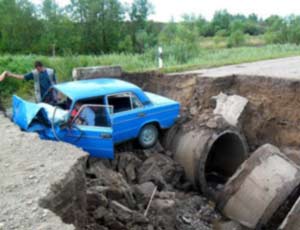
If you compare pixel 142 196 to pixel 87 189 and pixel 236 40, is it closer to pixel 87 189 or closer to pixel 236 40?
pixel 87 189

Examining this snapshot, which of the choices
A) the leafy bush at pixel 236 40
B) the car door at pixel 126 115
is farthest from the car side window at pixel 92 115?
the leafy bush at pixel 236 40

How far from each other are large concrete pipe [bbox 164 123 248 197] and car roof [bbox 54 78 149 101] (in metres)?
1.29

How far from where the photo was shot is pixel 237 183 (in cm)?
765

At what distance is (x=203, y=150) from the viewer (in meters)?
8.18

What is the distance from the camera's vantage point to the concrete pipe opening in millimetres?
9062

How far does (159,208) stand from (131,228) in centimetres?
111

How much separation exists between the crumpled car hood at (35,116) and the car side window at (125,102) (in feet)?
4.13

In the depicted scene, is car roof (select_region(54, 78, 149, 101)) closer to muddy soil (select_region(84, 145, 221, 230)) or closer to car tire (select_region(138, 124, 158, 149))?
car tire (select_region(138, 124, 158, 149))

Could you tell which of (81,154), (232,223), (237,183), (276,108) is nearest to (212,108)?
(276,108)

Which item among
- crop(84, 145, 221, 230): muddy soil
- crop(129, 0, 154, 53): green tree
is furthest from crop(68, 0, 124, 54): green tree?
crop(84, 145, 221, 230): muddy soil

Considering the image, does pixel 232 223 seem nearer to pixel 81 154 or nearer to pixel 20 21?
pixel 81 154

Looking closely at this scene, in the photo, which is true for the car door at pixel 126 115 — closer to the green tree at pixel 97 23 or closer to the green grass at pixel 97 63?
the green grass at pixel 97 63

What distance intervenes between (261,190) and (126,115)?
298cm

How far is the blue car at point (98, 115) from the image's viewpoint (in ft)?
22.0
